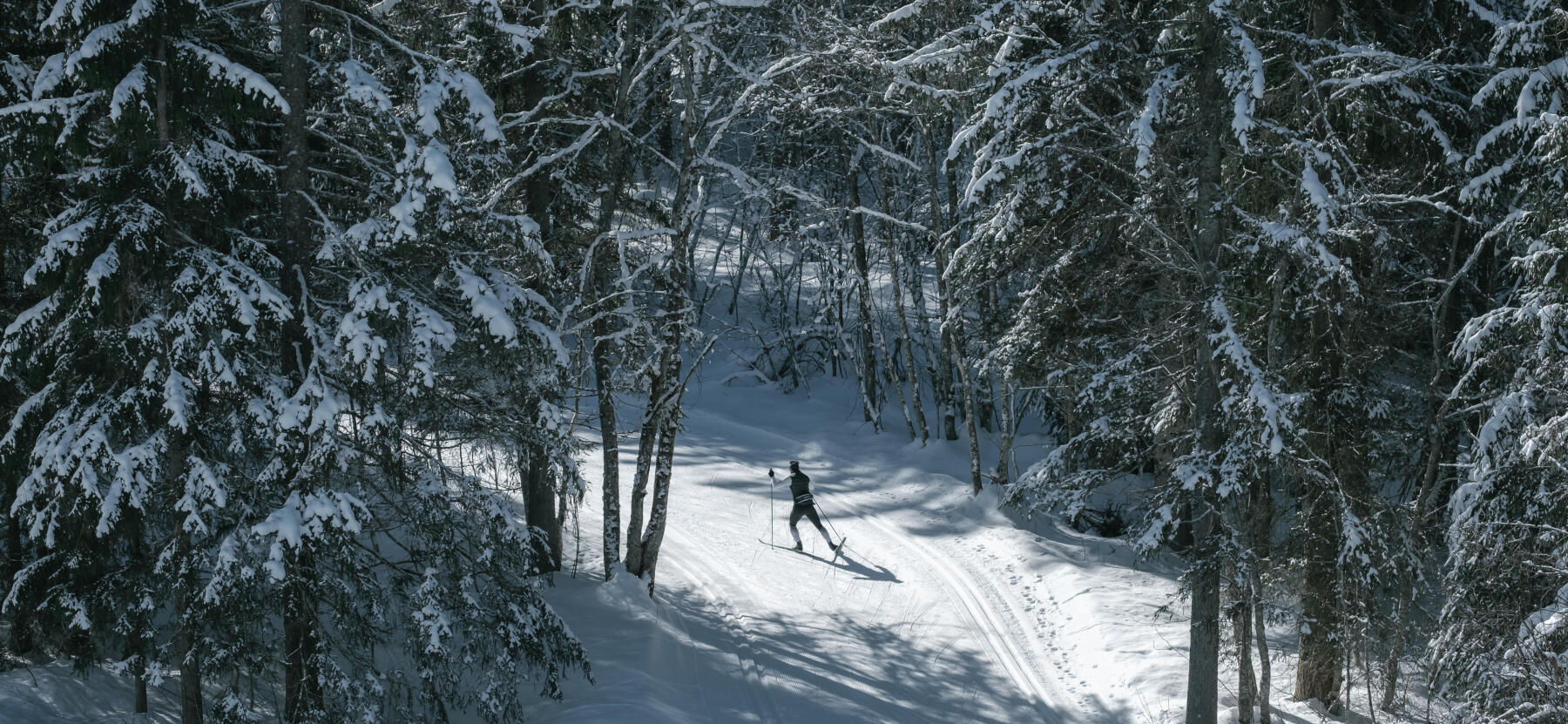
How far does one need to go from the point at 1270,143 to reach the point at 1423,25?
303 cm

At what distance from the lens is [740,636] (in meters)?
14.1

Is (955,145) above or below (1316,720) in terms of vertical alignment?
above

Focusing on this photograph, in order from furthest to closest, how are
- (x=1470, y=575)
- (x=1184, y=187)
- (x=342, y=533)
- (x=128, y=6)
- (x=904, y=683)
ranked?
(x=904, y=683)
(x=1184, y=187)
(x=1470, y=575)
(x=342, y=533)
(x=128, y=6)

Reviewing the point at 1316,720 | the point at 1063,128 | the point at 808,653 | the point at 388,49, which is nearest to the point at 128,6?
the point at 388,49

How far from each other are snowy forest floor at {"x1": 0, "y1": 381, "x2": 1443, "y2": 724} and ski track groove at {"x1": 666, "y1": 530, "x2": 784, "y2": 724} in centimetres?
3

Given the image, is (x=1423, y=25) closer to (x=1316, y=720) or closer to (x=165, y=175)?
(x=1316, y=720)

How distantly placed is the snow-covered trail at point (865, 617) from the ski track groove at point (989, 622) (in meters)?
0.03

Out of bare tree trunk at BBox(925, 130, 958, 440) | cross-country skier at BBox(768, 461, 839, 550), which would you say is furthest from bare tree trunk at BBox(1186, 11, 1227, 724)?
cross-country skier at BBox(768, 461, 839, 550)

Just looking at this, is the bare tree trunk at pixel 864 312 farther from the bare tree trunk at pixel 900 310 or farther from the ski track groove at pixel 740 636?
the ski track groove at pixel 740 636

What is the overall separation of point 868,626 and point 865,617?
37cm

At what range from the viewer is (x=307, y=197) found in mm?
9367

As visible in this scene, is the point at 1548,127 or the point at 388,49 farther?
the point at 388,49

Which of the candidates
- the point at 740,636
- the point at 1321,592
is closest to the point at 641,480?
the point at 740,636

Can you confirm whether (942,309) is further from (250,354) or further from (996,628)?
(250,354)
